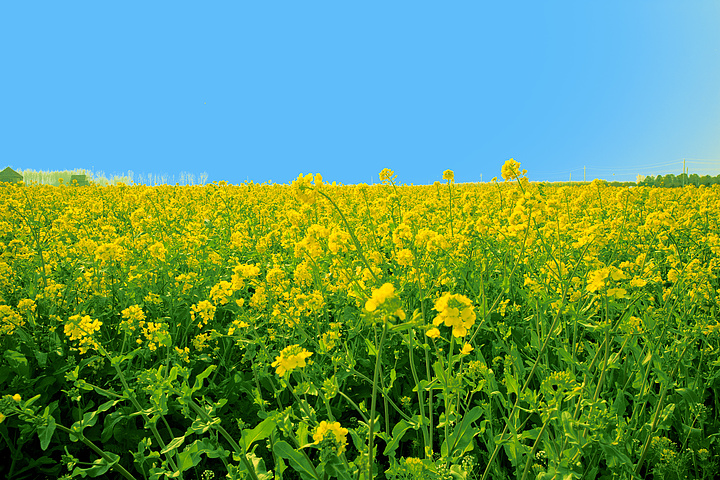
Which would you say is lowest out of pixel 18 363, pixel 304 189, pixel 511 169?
pixel 18 363

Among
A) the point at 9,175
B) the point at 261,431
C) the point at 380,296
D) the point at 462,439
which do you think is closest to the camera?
the point at 380,296

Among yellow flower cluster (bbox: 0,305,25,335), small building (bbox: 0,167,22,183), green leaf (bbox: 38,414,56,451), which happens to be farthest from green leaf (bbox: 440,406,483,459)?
small building (bbox: 0,167,22,183)

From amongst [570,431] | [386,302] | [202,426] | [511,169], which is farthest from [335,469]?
[511,169]

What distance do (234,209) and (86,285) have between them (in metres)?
3.57

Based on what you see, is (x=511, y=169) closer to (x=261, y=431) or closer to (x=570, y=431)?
(x=570, y=431)

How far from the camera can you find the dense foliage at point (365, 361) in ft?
5.39

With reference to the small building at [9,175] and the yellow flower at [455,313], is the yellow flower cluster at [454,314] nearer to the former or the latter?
the yellow flower at [455,313]

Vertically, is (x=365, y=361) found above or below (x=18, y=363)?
below

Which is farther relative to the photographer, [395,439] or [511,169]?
[511,169]

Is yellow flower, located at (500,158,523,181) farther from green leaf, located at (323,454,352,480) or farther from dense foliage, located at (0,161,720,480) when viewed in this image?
green leaf, located at (323,454,352,480)

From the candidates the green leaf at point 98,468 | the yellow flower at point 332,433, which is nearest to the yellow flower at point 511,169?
the yellow flower at point 332,433

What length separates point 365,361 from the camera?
113 inches

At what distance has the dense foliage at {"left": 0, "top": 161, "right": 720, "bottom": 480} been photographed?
1.64 meters

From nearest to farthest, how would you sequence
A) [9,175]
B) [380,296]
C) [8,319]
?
1. [380,296]
2. [8,319]
3. [9,175]
